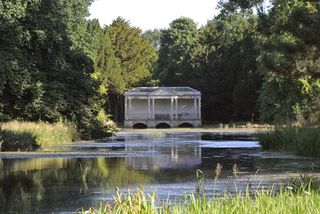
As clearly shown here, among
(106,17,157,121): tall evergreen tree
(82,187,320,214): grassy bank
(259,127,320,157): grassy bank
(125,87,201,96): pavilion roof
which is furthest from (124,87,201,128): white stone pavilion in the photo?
(82,187,320,214): grassy bank

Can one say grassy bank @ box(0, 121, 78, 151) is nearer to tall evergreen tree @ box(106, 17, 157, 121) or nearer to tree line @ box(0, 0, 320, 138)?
tree line @ box(0, 0, 320, 138)

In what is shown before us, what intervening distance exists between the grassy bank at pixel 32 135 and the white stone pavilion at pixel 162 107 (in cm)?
4951

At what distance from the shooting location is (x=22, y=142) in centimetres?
3012

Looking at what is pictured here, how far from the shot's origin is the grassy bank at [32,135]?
29.5m

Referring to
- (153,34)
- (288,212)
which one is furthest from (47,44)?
(153,34)

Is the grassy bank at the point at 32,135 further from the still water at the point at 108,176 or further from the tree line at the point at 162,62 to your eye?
the still water at the point at 108,176

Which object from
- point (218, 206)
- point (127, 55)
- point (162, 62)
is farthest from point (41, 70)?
point (162, 62)

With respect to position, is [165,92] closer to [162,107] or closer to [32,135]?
[162,107]

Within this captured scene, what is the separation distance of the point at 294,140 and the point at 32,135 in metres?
12.8

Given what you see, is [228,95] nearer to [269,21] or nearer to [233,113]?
[233,113]

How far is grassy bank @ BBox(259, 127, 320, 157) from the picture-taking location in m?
24.2

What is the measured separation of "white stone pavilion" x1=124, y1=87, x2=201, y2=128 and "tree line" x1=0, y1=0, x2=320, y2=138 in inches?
155

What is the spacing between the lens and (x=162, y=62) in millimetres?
116562

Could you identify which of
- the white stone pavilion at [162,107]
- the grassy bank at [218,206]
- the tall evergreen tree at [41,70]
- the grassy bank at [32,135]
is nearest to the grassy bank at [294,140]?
the grassy bank at [32,135]
